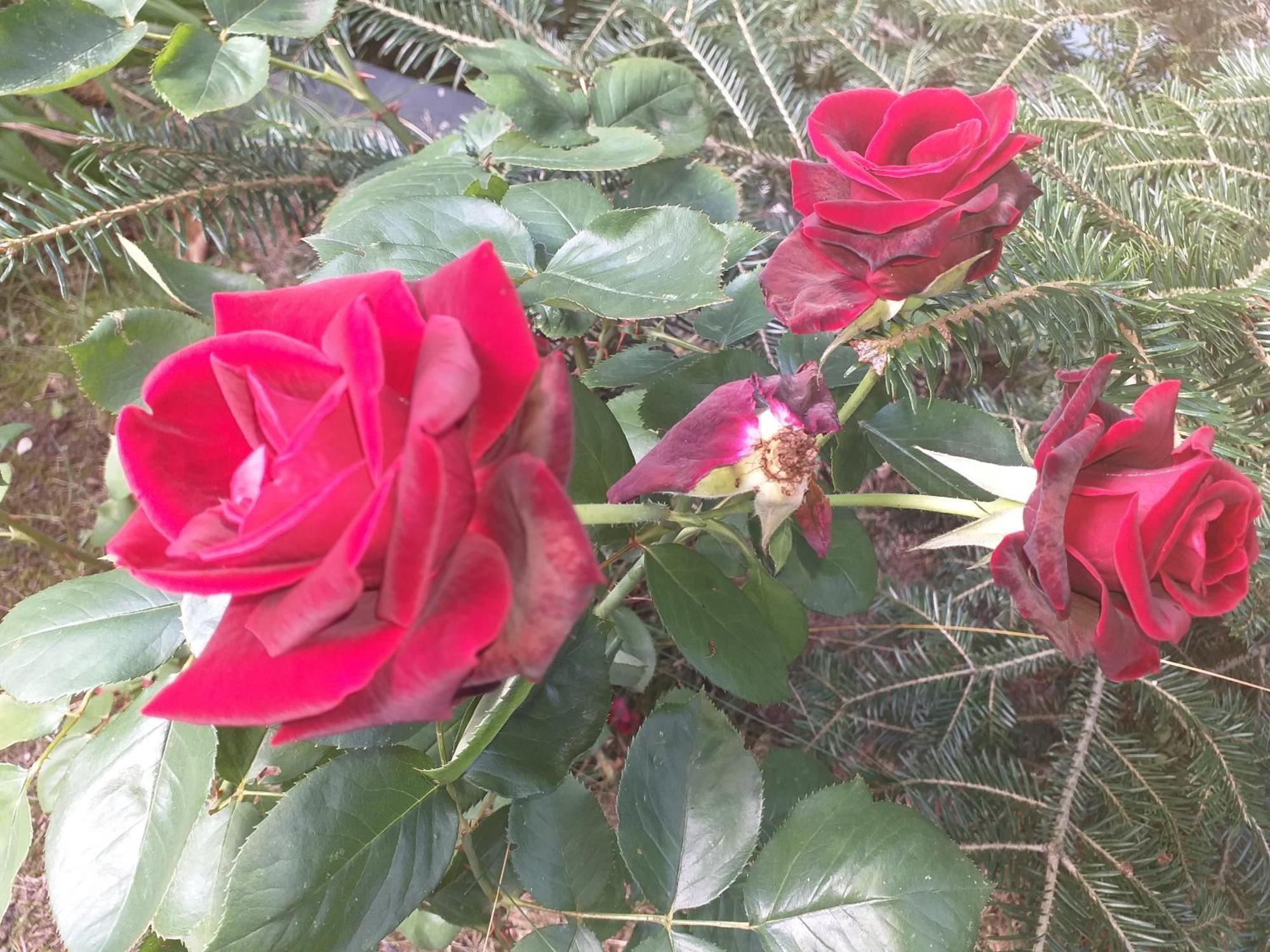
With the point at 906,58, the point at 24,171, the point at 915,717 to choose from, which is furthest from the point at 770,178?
the point at 24,171

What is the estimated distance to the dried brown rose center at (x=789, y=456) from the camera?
15.5 inches

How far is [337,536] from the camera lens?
24 cm

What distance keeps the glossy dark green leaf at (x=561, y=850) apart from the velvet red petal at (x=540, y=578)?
297 mm

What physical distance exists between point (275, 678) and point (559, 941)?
1.13 feet

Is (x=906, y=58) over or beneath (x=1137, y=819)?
over

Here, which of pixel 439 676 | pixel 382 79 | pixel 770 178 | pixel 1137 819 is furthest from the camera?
pixel 382 79

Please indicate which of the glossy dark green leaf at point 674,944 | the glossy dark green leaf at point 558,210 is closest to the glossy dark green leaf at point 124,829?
the glossy dark green leaf at point 674,944

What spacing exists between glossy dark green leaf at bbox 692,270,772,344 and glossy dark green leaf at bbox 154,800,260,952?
1.56 ft

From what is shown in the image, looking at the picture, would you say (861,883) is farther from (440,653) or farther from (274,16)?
(274,16)

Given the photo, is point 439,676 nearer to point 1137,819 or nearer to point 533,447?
point 533,447

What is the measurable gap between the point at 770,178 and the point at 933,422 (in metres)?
0.41

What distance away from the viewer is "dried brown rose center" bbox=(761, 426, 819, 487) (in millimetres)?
393

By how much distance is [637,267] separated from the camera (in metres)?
0.45

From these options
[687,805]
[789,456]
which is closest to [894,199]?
[789,456]
